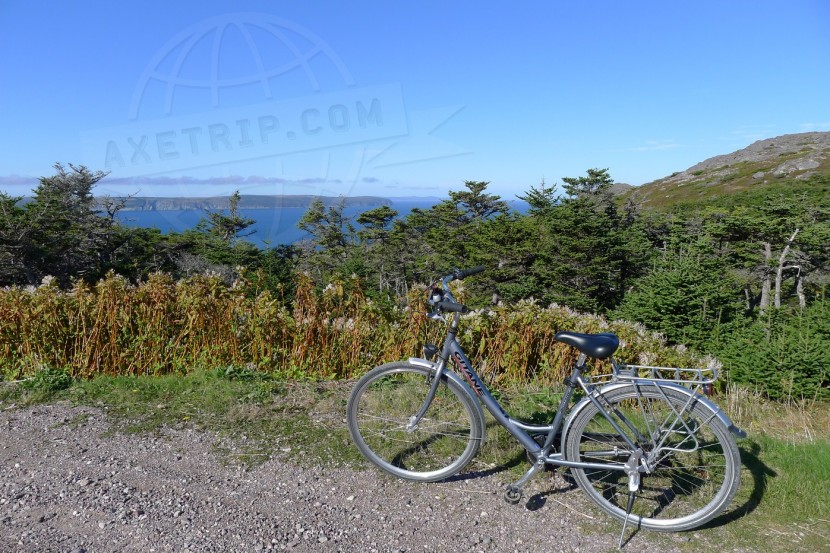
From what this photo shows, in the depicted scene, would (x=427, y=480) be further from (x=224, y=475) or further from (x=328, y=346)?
(x=328, y=346)

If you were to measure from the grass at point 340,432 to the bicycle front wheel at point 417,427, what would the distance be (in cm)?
15

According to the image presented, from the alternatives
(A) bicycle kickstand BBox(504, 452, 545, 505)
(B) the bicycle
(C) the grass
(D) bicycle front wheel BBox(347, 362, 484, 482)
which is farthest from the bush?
(A) bicycle kickstand BBox(504, 452, 545, 505)

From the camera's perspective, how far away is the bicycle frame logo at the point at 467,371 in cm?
277

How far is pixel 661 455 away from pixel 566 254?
1434 inches

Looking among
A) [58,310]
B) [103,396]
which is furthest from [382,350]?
[58,310]

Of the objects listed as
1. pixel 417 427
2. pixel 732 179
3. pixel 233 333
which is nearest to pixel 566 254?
pixel 233 333

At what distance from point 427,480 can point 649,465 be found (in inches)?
45.1

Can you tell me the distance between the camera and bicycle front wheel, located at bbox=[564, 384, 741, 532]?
2344mm

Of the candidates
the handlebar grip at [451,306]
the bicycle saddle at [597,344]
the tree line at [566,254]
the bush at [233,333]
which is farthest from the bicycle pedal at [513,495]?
the tree line at [566,254]

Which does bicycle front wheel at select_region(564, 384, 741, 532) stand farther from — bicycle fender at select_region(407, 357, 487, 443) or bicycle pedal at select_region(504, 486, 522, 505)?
bicycle fender at select_region(407, 357, 487, 443)

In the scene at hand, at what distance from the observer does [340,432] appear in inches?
135

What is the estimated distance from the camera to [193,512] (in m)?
2.52

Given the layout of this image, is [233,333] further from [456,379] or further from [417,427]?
[456,379]

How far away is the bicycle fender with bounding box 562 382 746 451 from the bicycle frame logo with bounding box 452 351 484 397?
49cm
